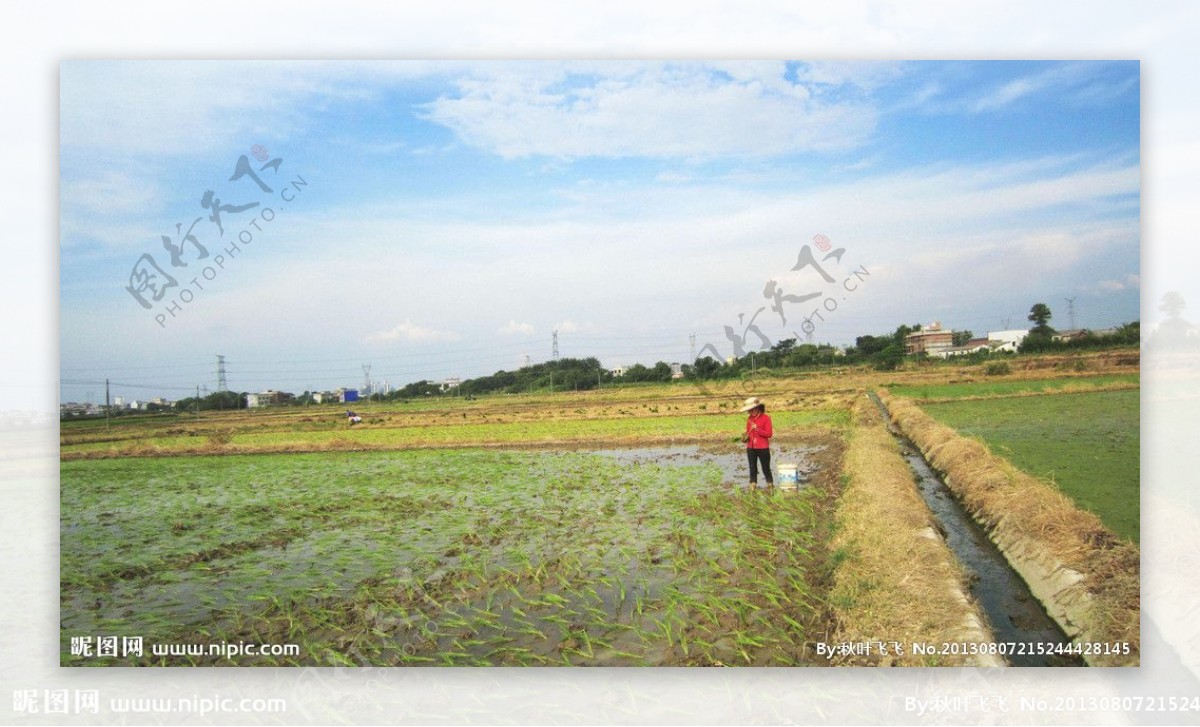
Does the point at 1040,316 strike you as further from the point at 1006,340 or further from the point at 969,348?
the point at 969,348

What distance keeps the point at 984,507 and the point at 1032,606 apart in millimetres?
2072

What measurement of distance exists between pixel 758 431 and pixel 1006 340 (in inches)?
204

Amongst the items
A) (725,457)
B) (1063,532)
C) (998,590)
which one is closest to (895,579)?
(998,590)

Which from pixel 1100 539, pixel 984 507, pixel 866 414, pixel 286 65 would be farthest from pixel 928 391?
pixel 286 65

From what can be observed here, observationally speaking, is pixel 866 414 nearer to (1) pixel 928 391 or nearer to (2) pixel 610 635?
(1) pixel 928 391

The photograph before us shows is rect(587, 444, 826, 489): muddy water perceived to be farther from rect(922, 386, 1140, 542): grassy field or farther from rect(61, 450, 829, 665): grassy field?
rect(922, 386, 1140, 542): grassy field

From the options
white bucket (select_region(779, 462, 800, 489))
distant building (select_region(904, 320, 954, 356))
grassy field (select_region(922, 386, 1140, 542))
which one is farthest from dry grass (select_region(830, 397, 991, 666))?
distant building (select_region(904, 320, 954, 356))

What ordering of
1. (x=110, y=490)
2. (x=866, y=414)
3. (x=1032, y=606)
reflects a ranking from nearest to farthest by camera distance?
(x=1032, y=606)
(x=110, y=490)
(x=866, y=414)

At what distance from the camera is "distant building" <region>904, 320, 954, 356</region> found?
10883mm

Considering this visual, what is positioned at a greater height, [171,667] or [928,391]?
[928,391]

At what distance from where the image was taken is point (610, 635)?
4.13m

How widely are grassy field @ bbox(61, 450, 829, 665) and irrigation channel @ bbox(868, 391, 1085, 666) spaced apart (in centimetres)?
107

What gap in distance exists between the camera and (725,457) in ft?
35.6

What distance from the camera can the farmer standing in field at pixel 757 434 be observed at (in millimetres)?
6902
